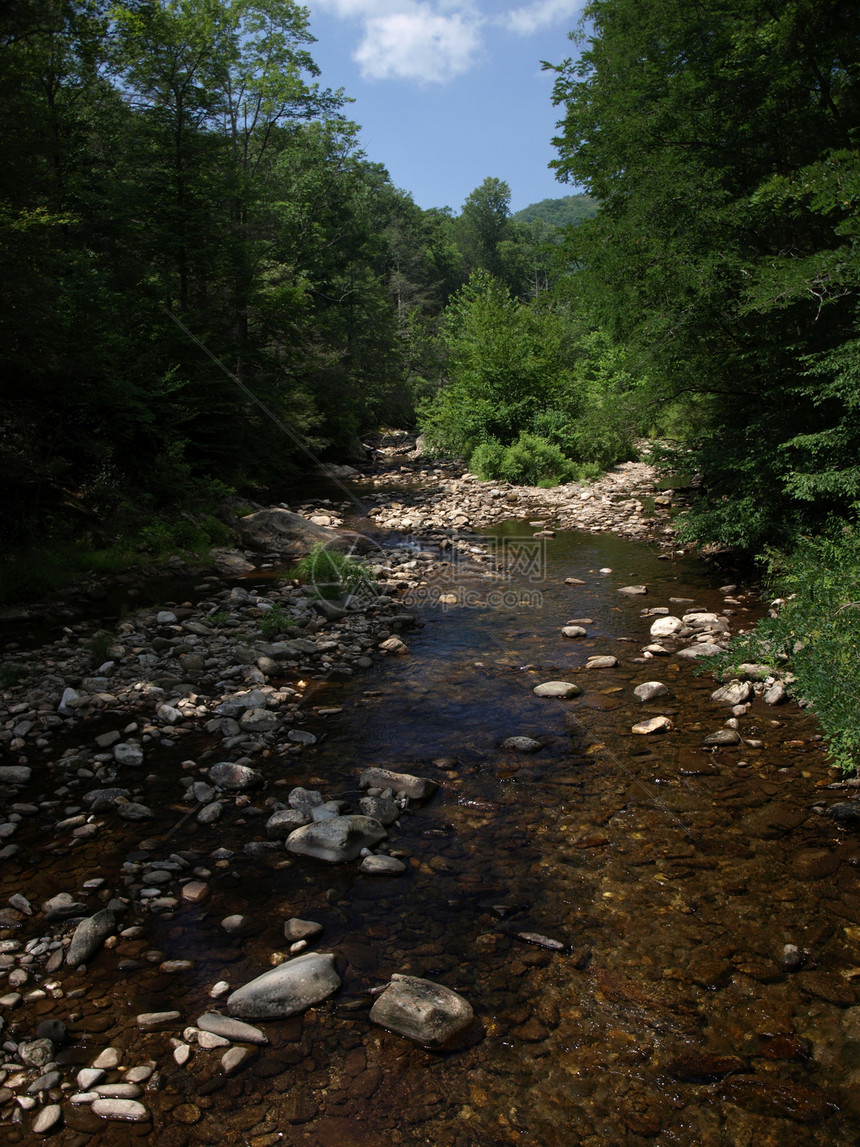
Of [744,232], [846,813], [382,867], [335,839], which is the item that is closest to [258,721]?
[335,839]

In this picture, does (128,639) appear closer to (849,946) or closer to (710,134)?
(849,946)

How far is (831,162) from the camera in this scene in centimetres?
700

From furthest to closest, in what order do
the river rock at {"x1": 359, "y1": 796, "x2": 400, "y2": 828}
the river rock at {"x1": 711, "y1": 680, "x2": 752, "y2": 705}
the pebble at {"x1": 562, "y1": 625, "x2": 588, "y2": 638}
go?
the pebble at {"x1": 562, "y1": 625, "x2": 588, "y2": 638}
the river rock at {"x1": 711, "y1": 680, "x2": 752, "y2": 705}
the river rock at {"x1": 359, "y1": 796, "x2": 400, "y2": 828}

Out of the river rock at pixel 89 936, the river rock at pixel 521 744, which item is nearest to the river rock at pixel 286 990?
the river rock at pixel 89 936

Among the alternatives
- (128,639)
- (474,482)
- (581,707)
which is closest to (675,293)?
(581,707)

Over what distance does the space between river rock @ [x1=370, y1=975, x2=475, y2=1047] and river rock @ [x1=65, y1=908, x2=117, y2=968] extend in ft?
5.22

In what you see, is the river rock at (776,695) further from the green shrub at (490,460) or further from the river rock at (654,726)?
the green shrub at (490,460)

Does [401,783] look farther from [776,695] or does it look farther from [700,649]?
[700,649]

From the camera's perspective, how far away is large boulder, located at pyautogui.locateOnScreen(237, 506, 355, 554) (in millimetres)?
13727

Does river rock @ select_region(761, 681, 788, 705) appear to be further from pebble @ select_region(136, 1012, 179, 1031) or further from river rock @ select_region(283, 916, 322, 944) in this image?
pebble @ select_region(136, 1012, 179, 1031)

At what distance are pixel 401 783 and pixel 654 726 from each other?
2364mm

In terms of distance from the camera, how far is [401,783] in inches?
207

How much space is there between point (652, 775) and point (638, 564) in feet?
23.0

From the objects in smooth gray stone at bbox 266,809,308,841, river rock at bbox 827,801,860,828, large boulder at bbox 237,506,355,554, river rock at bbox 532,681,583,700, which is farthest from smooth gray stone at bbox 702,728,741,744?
large boulder at bbox 237,506,355,554
